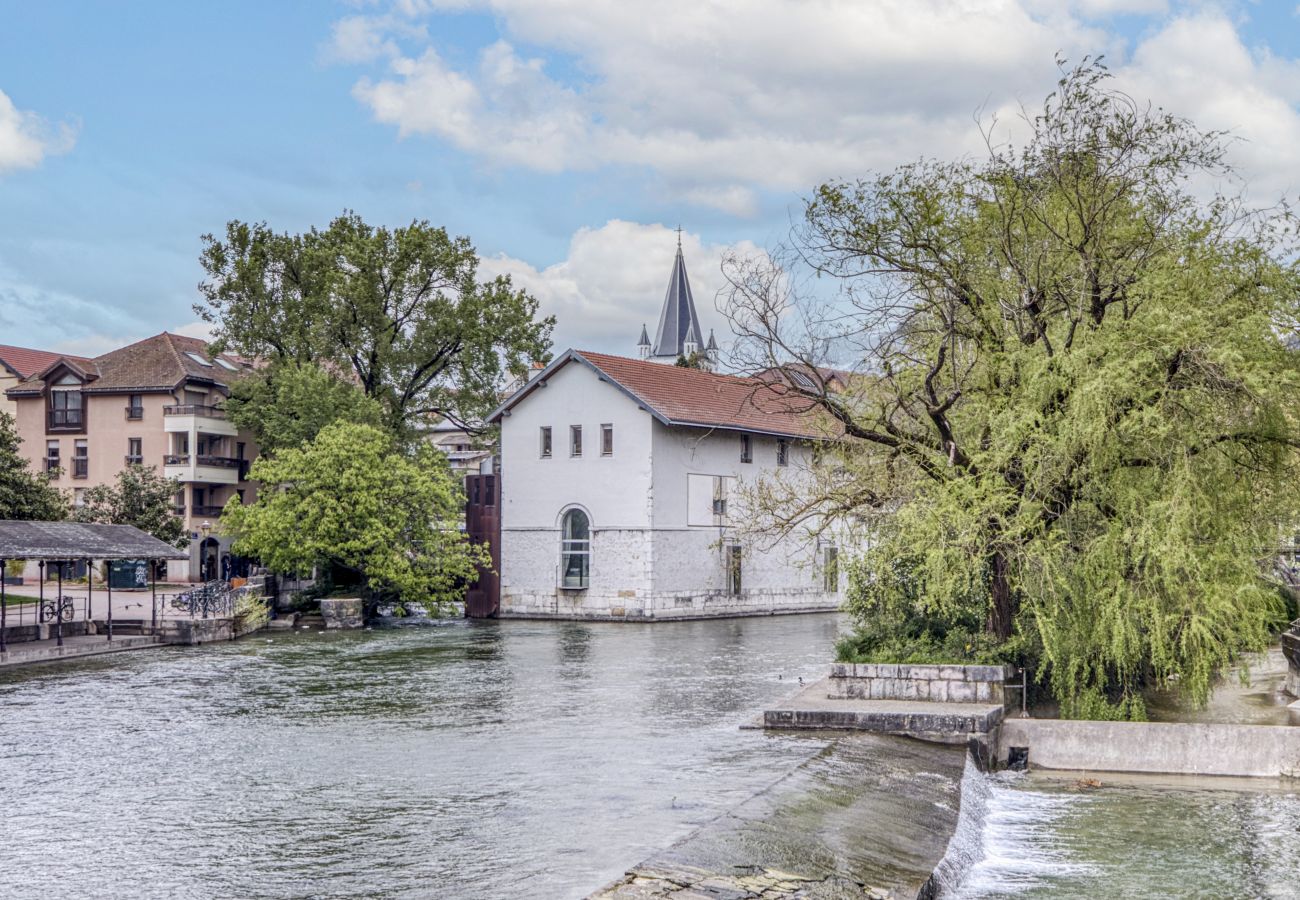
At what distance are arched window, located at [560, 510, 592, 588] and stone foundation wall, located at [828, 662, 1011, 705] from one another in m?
27.0

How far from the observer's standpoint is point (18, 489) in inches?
1558

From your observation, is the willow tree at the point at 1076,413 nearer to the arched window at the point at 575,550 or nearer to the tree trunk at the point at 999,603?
the tree trunk at the point at 999,603

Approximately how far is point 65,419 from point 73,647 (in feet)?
114

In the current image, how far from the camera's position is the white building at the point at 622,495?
45.0 metres

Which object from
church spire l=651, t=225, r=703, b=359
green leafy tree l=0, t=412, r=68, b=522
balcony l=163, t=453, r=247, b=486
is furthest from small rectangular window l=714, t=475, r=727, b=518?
church spire l=651, t=225, r=703, b=359

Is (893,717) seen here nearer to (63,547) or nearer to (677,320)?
(63,547)

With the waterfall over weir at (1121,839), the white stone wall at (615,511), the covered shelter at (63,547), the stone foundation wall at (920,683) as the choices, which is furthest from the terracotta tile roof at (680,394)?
the waterfall over weir at (1121,839)

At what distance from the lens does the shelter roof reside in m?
29.4

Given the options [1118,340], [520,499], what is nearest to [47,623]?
[520,499]

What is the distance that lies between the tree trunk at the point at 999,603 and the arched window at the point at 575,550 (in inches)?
1055

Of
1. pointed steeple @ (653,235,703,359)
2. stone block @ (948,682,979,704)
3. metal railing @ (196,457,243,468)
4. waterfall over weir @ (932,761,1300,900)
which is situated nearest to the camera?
waterfall over weir @ (932,761,1300,900)

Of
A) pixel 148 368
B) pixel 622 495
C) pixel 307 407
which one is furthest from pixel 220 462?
pixel 622 495

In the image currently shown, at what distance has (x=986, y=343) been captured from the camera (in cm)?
2012

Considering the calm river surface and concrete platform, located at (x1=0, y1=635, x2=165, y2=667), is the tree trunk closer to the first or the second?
the calm river surface
